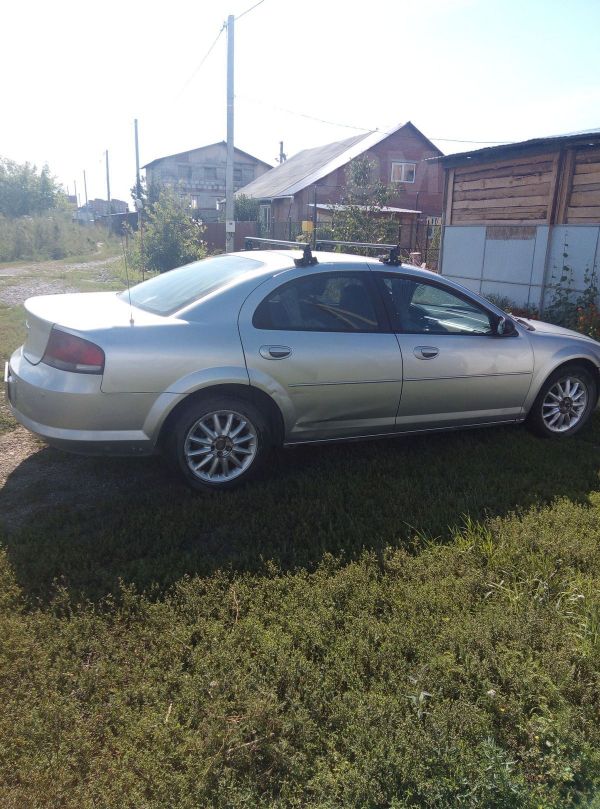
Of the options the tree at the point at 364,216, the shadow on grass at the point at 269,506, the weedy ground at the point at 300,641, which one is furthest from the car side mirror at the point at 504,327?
the tree at the point at 364,216

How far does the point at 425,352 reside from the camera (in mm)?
4766

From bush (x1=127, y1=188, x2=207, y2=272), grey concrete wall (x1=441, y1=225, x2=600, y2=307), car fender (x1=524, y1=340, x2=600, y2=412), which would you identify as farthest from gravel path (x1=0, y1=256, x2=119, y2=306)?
car fender (x1=524, y1=340, x2=600, y2=412)

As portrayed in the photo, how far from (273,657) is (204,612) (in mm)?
460

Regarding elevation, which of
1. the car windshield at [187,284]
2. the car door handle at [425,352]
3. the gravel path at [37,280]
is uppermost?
the car windshield at [187,284]

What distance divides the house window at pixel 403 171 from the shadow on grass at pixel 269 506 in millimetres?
32675

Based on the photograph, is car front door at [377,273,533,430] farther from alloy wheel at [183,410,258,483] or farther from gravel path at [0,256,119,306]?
gravel path at [0,256,119,306]

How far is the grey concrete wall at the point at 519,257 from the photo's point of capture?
388 inches

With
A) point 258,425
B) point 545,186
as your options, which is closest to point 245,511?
point 258,425

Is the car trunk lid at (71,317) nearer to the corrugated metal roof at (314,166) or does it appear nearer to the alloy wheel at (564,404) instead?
the alloy wheel at (564,404)

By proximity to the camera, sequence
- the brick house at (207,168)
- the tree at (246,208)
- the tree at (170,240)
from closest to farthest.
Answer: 1. the tree at (170,240)
2. the tree at (246,208)
3. the brick house at (207,168)

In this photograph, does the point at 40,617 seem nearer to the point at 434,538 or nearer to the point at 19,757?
the point at 19,757

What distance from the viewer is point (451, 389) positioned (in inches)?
193

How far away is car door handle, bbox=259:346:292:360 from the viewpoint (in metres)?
4.23

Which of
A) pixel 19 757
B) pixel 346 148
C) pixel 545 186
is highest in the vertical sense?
pixel 346 148
